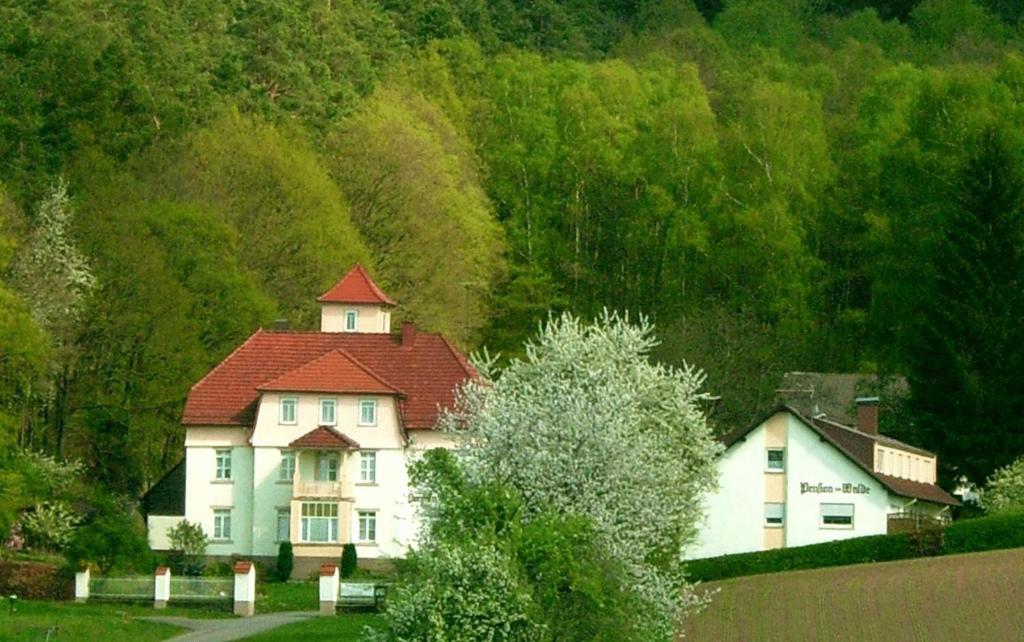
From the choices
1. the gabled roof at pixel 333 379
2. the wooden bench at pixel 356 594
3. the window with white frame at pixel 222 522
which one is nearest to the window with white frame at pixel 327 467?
the gabled roof at pixel 333 379

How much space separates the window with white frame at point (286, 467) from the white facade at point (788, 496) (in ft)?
46.0

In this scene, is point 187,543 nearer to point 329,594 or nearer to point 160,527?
point 160,527

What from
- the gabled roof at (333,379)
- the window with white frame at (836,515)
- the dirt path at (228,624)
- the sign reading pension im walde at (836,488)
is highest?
the gabled roof at (333,379)

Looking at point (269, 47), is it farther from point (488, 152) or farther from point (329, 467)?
point (329, 467)

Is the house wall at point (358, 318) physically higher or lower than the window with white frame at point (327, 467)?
higher

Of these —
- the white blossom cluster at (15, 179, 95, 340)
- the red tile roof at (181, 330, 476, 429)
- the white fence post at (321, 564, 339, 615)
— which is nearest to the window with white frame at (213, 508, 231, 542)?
the red tile roof at (181, 330, 476, 429)

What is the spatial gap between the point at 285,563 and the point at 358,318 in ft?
36.2

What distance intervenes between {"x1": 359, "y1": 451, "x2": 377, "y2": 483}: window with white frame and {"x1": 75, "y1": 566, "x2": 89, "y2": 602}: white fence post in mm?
14202

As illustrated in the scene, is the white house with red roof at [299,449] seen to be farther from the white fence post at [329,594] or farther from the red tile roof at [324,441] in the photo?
the white fence post at [329,594]

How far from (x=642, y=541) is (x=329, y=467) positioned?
27803mm

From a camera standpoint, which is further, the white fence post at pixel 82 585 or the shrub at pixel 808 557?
the white fence post at pixel 82 585

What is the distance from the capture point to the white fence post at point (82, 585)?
62.6 m

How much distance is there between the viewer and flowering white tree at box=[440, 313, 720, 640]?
47688 millimetres

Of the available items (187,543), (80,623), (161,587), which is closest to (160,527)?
(187,543)
